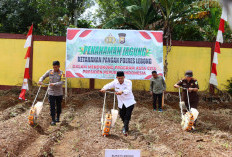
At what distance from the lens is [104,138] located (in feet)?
18.3

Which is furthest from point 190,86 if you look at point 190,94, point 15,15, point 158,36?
point 15,15

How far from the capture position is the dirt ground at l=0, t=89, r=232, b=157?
4.87 metres

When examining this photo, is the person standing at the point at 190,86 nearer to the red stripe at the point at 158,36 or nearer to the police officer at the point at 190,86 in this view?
the police officer at the point at 190,86

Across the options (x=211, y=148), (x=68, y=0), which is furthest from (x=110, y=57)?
(x=68, y=0)

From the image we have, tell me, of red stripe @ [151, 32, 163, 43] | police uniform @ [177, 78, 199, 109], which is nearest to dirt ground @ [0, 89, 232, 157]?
police uniform @ [177, 78, 199, 109]

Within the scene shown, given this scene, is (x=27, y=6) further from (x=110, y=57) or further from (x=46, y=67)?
(x=110, y=57)

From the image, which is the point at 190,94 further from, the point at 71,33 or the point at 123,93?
the point at 71,33

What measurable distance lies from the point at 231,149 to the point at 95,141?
2.62m

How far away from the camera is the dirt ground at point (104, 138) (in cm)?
487

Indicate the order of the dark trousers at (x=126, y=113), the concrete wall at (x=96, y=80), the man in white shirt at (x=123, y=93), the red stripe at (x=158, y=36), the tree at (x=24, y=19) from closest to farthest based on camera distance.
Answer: the man in white shirt at (x=123, y=93) < the dark trousers at (x=126, y=113) < the red stripe at (x=158, y=36) < the concrete wall at (x=96, y=80) < the tree at (x=24, y=19)

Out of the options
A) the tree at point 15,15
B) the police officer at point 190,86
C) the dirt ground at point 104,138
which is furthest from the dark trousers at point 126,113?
the tree at point 15,15

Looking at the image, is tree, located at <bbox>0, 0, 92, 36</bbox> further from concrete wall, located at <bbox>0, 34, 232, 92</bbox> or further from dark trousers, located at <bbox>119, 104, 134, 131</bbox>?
dark trousers, located at <bbox>119, 104, 134, 131</bbox>

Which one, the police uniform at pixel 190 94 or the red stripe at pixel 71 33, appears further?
the red stripe at pixel 71 33

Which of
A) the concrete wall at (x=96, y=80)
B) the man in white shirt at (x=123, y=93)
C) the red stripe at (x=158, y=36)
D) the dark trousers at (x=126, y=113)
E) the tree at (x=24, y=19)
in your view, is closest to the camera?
the man in white shirt at (x=123, y=93)
